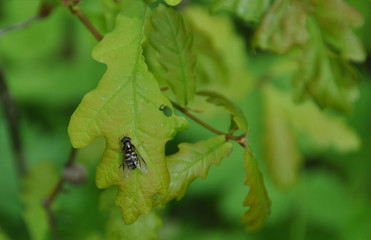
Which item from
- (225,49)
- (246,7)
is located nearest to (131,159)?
(246,7)

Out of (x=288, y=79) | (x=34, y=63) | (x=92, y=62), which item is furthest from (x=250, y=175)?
(x=34, y=63)

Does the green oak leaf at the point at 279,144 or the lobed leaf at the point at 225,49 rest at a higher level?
the lobed leaf at the point at 225,49

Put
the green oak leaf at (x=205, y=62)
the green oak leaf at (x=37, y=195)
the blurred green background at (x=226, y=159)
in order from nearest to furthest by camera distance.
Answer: the green oak leaf at (x=205, y=62)
the green oak leaf at (x=37, y=195)
the blurred green background at (x=226, y=159)

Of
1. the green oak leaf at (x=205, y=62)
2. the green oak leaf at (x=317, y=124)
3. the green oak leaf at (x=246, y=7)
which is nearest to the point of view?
the green oak leaf at (x=246, y=7)

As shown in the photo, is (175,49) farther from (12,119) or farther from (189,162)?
(12,119)


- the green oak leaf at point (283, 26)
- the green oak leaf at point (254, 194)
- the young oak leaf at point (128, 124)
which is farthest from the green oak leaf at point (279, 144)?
the young oak leaf at point (128, 124)

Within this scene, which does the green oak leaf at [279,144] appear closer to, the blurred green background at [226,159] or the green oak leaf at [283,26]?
the blurred green background at [226,159]
